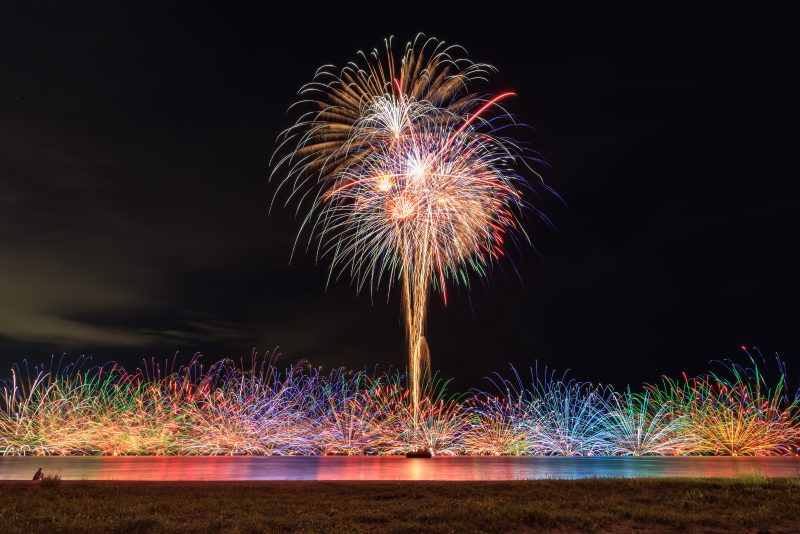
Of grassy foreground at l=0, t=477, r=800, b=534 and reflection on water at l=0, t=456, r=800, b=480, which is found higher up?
reflection on water at l=0, t=456, r=800, b=480

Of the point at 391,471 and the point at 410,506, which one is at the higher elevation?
the point at 391,471

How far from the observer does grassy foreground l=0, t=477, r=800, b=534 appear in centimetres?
1739

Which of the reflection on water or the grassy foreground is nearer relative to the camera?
the grassy foreground

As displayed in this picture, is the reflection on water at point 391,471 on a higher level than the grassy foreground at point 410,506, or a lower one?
higher

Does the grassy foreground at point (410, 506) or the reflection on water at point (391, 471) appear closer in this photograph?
the grassy foreground at point (410, 506)

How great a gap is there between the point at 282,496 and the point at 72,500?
6.96m

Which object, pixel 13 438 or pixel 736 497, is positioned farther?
pixel 13 438

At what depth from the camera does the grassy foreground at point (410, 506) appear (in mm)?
17391

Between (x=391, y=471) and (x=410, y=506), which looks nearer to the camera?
(x=410, y=506)

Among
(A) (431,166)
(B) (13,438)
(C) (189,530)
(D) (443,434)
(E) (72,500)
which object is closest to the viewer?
(C) (189,530)

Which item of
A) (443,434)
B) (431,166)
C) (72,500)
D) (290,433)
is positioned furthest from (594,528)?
(290,433)

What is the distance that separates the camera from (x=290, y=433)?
79.9 metres

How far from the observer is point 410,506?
19.9 metres

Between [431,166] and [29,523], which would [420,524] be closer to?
[29,523]
